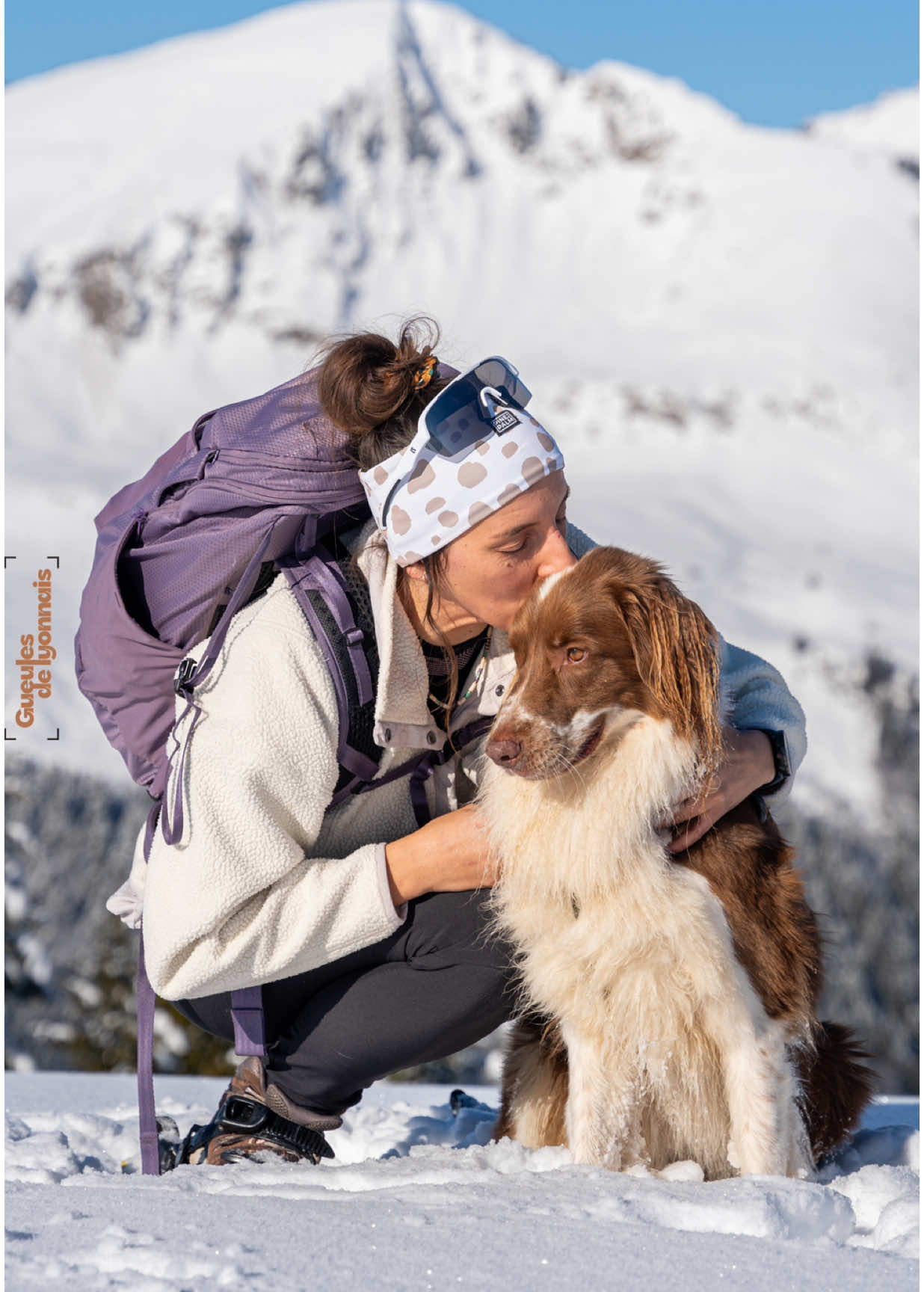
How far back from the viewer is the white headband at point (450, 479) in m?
3.03

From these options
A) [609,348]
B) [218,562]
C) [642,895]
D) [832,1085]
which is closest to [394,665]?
[218,562]

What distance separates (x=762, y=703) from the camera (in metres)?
3.39

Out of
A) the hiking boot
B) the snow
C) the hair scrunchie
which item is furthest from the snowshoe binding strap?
the hair scrunchie

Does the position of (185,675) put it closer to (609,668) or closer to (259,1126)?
(609,668)

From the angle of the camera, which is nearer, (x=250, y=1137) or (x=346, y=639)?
(x=346, y=639)

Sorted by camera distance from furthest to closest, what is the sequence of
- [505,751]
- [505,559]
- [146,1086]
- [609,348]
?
1. [609,348]
2. [146,1086]
3. [505,559]
4. [505,751]

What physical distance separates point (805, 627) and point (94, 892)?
73255 mm

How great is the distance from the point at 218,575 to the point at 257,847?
2.06 feet

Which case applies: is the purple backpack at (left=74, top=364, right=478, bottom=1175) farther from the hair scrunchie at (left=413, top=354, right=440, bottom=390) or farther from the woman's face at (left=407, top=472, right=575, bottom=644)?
the woman's face at (left=407, top=472, right=575, bottom=644)

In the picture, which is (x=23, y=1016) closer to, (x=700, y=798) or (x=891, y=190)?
(x=700, y=798)

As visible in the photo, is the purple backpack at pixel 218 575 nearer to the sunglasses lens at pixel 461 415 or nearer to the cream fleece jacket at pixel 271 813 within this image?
the cream fleece jacket at pixel 271 813

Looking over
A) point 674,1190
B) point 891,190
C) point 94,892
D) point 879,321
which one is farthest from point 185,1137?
point 891,190

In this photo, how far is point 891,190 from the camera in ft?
639

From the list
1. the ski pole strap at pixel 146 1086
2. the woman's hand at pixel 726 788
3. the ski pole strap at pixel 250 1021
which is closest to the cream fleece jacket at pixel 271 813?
the ski pole strap at pixel 146 1086
